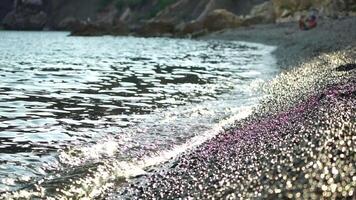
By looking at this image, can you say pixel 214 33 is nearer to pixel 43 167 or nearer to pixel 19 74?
pixel 19 74

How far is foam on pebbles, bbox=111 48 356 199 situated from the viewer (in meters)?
8.49

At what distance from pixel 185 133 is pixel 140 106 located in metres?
6.25

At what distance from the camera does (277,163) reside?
9.42 metres

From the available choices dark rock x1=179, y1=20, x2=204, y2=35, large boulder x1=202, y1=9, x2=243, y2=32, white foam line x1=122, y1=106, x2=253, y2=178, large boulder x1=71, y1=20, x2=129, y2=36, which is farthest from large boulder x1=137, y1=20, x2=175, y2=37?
white foam line x1=122, y1=106, x2=253, y2=178

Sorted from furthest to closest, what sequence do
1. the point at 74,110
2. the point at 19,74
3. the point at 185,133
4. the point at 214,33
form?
the point at 214,33, the point at 19,74, the point at 74,110, the point at 185,133

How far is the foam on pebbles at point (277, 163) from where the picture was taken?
334 inches

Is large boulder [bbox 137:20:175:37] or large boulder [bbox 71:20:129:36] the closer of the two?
large boulder [bbox 137:20:175:37]

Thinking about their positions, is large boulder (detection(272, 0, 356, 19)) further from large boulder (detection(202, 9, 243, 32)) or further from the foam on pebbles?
the foam on pebbles

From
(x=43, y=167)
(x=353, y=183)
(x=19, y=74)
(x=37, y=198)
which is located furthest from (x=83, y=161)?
(x=19, y=74)

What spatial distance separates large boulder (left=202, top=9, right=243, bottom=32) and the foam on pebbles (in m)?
111

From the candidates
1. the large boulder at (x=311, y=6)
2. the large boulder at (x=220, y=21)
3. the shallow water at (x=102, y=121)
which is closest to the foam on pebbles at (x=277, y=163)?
the shallow water at (x=102, y=121)

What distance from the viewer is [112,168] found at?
13.2 metres

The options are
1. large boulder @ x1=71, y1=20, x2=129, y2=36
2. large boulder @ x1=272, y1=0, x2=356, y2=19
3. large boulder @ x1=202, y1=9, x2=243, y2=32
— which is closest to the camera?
large boulder @ x1=272, y1=0, x2=356, y2=19

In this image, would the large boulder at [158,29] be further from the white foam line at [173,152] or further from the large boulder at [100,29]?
the white foam line at [173,152]
